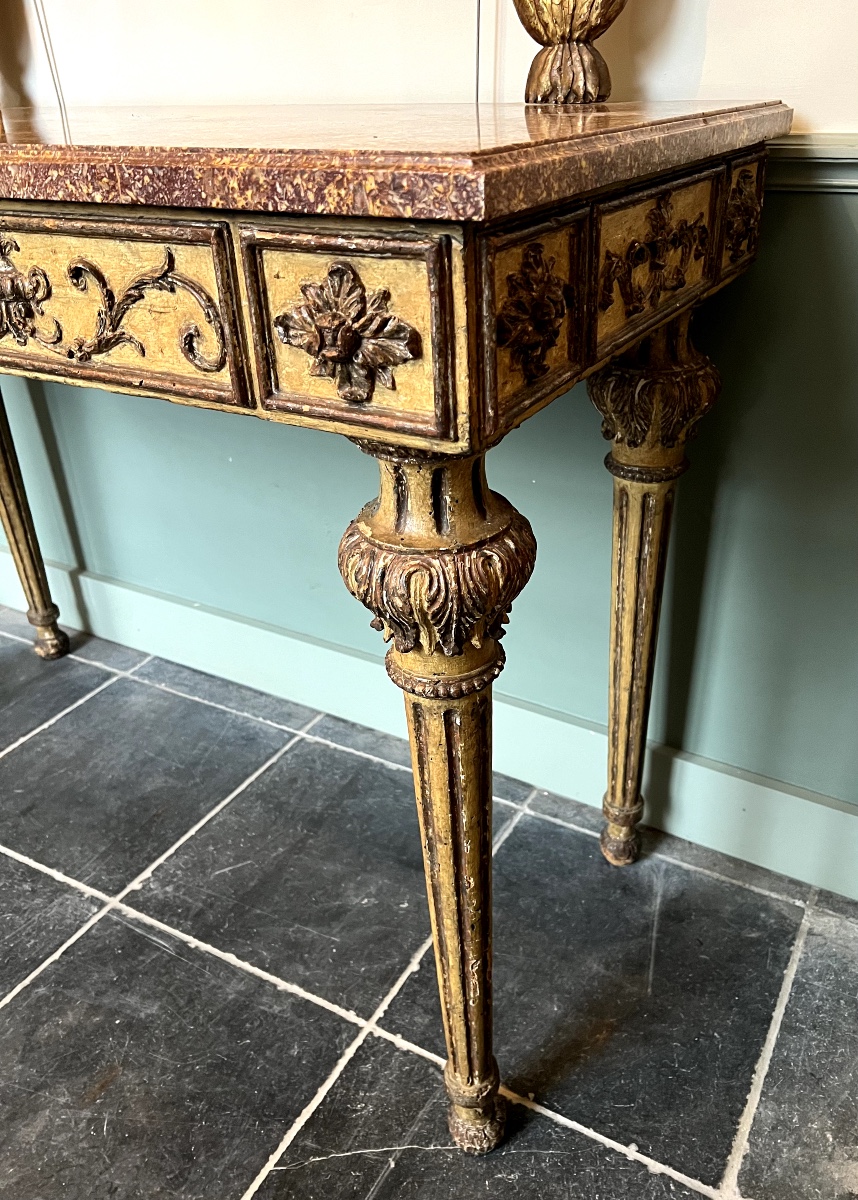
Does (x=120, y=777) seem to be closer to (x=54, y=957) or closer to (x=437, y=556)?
(x=54, y=957)

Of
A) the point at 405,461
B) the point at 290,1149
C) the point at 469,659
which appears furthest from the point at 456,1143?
the point at 405,461

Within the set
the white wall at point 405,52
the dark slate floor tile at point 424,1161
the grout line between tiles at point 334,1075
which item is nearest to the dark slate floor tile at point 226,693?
the grout line between tiles at point 334,1075

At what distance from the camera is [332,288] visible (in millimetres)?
522

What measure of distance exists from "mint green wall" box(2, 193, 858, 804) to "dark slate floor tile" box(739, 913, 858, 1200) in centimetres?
21

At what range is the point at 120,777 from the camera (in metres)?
1.46

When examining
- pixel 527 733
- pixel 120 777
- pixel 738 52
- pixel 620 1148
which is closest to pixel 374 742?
pixel 527 733

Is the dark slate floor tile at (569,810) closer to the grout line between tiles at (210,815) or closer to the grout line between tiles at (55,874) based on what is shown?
the grout line between tiles at (210,815)

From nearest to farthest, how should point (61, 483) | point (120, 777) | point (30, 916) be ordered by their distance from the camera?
point (30, 916) < point (120, 777) < point (61, 483)

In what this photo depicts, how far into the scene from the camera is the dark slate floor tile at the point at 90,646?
1759 millimetres

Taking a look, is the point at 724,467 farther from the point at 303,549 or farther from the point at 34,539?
the point at 34,539

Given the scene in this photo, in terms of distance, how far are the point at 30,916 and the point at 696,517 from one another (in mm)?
986

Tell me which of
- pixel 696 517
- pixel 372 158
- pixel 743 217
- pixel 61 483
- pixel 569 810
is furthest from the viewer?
pixel 61 483

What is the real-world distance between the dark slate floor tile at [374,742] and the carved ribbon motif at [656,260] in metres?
0.83

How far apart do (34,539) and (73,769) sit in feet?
1.48
